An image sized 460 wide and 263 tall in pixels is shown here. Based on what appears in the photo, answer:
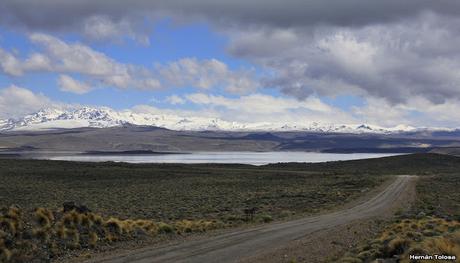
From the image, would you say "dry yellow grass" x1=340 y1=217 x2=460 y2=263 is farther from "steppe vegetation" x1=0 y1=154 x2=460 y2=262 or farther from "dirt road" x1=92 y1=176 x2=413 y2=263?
Result: "dirt road" x1=92 y1=176 x2=413 y2=263

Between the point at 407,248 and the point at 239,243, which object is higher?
the point at 407,248

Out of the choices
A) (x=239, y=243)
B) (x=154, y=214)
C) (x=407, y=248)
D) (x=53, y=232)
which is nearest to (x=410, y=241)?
(x=407, y=248)

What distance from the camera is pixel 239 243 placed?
2338 centimetres

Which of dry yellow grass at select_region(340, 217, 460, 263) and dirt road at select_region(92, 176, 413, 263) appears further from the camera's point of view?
dirt road at select_region(92, 176, 413, 263)

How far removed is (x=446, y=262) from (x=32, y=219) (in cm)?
1743

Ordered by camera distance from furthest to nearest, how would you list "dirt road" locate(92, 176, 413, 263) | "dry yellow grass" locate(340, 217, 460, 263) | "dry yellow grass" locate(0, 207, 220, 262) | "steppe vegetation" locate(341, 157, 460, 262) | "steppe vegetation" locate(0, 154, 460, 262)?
"steppe vegetation" locate(0, 154, 460, 262), "dry yellow grass" locate(0, 207, 220, 262), "dirt road" locate(92, 176, 413, 263), "steppe vegetation" locate(341, 157, 460, 262), "dry yellow grass" locate(340, 217, 460, 263)

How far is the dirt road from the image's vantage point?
64.9ft

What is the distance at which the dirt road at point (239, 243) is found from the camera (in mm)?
19781

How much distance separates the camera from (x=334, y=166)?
132000 millimetres

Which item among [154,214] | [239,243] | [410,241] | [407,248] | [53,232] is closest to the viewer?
[407,248]

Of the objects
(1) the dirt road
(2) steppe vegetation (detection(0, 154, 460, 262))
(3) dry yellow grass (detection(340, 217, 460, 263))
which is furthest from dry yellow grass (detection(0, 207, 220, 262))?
(3) dry yellow grass (detection(340, 217, 460, 263))

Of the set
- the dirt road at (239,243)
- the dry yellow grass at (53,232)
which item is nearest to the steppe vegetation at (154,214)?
the dry yellow grass at (53,232)

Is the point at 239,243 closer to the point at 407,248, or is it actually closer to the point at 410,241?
the point at 410,241

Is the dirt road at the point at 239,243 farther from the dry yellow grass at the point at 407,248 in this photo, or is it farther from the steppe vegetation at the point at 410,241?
the dry yellow grass at the point at 407,248
